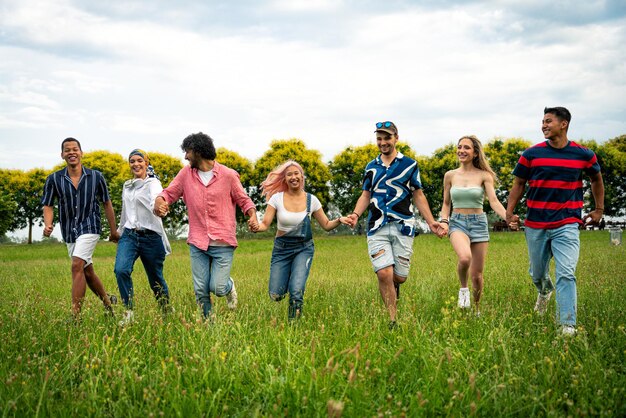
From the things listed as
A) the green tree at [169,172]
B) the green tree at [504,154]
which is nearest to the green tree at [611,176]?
the green tree at [504,154]

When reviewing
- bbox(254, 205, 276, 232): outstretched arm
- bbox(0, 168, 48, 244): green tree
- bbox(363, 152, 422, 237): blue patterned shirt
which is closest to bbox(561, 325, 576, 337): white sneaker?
bbox(363, 152, 422, 237): blue patterned shirt

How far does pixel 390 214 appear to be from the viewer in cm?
620

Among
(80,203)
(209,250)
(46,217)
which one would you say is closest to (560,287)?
(209,250)

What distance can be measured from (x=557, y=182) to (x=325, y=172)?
39.6 metres

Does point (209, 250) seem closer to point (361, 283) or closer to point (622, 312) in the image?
point (361, 283)

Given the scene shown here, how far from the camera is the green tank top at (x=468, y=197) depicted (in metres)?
7.04

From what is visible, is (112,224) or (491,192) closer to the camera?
Result: (491,192)

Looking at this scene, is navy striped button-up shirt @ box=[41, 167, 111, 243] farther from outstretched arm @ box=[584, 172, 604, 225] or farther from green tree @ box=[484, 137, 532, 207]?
green tree @ box=[484, 137, 532, 207]

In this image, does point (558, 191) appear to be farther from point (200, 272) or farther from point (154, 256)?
point (154, 256)

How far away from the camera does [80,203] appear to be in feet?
22.8

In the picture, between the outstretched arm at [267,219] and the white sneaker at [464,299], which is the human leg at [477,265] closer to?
the white sneaker at [464,299]

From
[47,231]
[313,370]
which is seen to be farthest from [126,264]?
[313,370]

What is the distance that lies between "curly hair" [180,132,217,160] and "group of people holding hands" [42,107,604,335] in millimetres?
14

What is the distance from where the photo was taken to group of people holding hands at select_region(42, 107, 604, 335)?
18.9 ft
